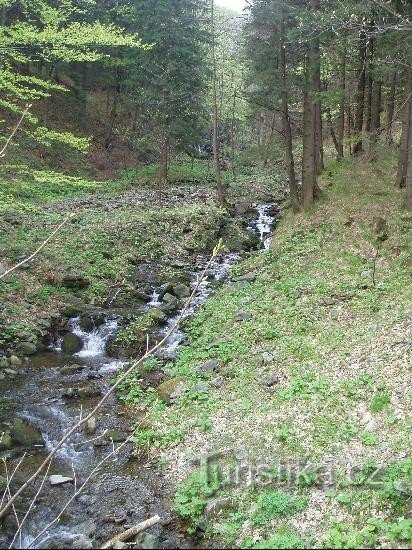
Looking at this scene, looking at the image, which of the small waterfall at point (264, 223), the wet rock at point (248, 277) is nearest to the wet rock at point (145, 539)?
the wet rock at point (248, 277)

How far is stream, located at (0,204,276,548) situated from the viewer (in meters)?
6.68

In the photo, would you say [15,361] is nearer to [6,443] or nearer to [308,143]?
[6,443]

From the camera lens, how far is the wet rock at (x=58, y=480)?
7.73m

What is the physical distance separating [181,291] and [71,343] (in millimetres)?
4449

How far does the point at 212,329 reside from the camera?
12602 mm

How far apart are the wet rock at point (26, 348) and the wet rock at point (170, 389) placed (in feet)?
12.5

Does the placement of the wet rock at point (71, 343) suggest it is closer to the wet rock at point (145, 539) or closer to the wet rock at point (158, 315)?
the wet rock at point (158, 315)

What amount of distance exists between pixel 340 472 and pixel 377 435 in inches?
36.4

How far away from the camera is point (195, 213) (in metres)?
22.8

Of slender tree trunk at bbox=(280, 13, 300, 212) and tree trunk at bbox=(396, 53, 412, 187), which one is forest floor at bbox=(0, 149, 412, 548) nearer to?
tree trunk at bbox=(396, 53, 412, 187)

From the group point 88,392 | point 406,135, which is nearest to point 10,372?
point 88,392

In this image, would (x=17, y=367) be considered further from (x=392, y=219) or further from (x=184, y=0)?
(x=184, y=0)

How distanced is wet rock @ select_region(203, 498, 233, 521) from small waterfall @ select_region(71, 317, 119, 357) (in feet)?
22.3

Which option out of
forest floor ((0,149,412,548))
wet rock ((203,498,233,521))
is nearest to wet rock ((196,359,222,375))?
forest floor ((0,149,412,548))
